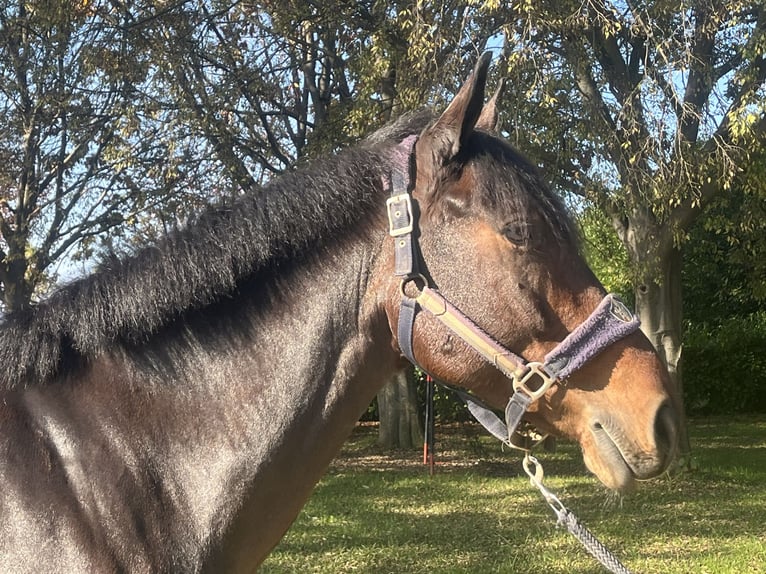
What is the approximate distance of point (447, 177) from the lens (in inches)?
68.6

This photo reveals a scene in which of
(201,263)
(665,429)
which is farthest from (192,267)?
(665,429)

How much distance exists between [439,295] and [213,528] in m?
0.75

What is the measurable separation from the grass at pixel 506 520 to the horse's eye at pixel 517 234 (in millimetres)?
4533

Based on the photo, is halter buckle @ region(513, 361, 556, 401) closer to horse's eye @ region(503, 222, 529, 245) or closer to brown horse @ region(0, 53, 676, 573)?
brown horse @ region(0, 53, 676, 573)

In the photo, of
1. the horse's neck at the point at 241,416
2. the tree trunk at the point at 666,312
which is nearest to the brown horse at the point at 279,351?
the horse's neck at the point at 241,416

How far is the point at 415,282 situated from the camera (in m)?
1.69

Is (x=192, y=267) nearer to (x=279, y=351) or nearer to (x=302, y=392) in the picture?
(x=279, y=351)

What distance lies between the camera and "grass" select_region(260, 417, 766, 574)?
6027 millimetres

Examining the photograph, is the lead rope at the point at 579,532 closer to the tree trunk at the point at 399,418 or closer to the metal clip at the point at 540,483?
the metal clip at the point at 540,483

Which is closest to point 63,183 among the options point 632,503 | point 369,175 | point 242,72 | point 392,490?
point 242,72

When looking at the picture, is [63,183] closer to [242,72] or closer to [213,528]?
[242,72]

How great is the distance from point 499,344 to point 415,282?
9.7 inches

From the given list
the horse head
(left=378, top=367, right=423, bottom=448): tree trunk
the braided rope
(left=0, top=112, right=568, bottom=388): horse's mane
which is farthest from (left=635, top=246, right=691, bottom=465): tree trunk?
(left=0, top=112, right=568, bottom=388): horse's mane

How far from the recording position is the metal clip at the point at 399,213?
171 centimetres
